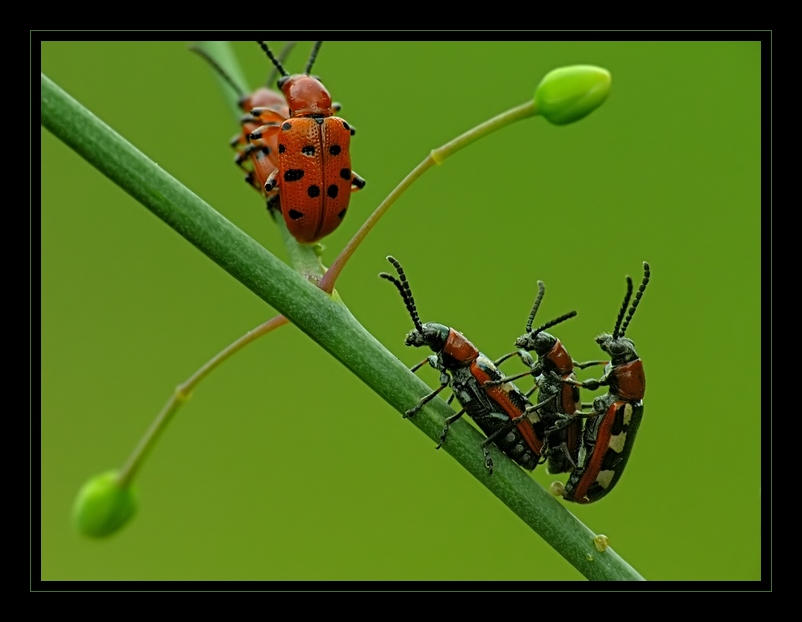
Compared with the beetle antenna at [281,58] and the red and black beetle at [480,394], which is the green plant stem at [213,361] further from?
the beetle antenna at [281,58]

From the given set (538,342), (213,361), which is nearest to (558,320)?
(538,342)

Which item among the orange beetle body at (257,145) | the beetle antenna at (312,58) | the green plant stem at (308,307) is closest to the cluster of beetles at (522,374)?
the orange beetle body at (257,145)

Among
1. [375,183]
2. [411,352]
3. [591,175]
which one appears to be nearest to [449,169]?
[375,183]

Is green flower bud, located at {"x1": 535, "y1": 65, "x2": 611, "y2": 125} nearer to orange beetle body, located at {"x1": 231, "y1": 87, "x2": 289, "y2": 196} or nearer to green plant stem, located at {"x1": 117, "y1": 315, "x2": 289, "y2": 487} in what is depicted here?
green plant stem, located at {"x1": 117, "y1": 315, "x2": 289, "y2": 487}

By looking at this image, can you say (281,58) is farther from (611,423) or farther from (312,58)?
(611,423)
